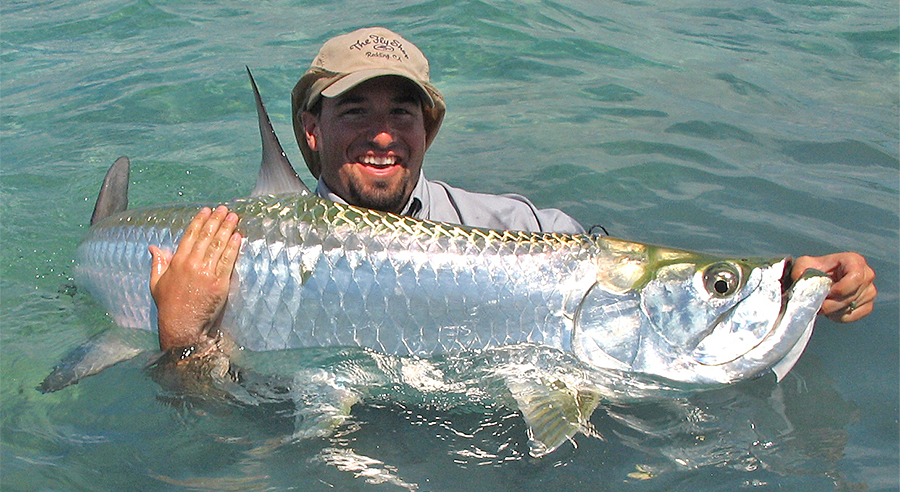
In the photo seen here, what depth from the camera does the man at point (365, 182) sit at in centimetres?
256

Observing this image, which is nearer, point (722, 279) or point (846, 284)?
point (722, 279)

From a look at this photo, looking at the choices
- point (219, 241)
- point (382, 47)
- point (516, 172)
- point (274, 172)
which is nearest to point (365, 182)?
point (274, 172)

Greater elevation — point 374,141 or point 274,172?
point 374,141

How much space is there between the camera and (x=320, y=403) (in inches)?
103

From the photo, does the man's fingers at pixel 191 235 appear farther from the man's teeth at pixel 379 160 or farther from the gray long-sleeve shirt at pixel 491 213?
the gray long-sleeve shirt at pixel 491 213

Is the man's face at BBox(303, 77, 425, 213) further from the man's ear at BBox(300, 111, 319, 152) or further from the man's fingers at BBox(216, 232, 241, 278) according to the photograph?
the man's fingers at BBox(216, 232, 241, 278)

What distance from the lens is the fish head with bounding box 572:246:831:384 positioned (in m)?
2.24

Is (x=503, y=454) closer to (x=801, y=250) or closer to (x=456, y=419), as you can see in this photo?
(x=456, y=419)

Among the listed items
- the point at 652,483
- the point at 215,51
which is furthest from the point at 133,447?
the point at 215,51

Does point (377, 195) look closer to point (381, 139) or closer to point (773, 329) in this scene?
point (381, 139)

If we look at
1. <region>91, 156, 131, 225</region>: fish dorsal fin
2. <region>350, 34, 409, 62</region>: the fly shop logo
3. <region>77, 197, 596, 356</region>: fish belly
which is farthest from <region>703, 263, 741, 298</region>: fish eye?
<region>91, 156, 131, 225</region>: fish dorsal fin

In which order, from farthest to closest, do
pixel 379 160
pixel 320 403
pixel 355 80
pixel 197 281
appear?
pixel 379 160 < pixel 355 80 < pixel 320 403 < pixel 197 281

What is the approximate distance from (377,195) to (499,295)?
0.84m

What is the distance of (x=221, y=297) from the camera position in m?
2.55
